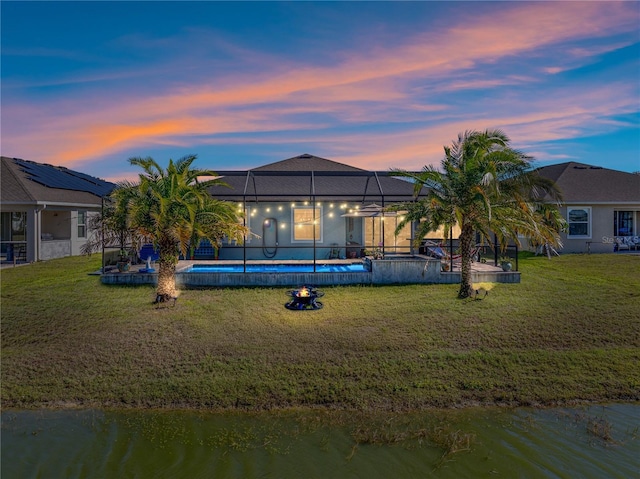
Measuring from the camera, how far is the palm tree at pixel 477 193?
12367 mm

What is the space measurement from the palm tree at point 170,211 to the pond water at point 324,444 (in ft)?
19.5

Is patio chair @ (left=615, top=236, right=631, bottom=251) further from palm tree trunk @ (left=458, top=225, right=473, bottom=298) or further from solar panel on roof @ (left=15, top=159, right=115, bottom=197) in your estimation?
solar panel on roof @ (left=15, top=159, right=115, bottom=197)

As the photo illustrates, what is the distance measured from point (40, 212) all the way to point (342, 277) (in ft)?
57.1

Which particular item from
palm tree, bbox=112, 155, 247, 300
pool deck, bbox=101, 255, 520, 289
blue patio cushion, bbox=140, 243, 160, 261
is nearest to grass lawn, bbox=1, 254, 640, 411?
pool deck, bbox=101, 255, 520, 289

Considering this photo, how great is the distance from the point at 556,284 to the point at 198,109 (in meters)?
19.5

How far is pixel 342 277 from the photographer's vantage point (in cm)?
1489

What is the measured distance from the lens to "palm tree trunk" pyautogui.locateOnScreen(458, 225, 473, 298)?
42.9ft

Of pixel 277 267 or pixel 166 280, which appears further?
pixel 277 267

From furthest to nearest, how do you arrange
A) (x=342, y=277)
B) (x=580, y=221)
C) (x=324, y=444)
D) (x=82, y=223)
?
(x=82, y=223) → (x=580, y=221) → (x=342, y=277) → (x=324, y=444)

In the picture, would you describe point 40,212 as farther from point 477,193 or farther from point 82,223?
point 477,193

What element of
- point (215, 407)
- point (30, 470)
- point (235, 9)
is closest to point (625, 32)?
point (235, 9)

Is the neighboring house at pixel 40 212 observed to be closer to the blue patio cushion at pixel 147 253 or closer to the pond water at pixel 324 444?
the blue patio cushion at pixel 147 253

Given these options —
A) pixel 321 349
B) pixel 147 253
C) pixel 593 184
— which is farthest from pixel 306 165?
pixel 593 184

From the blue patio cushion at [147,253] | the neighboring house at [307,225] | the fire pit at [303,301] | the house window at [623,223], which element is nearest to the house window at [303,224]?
the neighboring house at [307,225]
